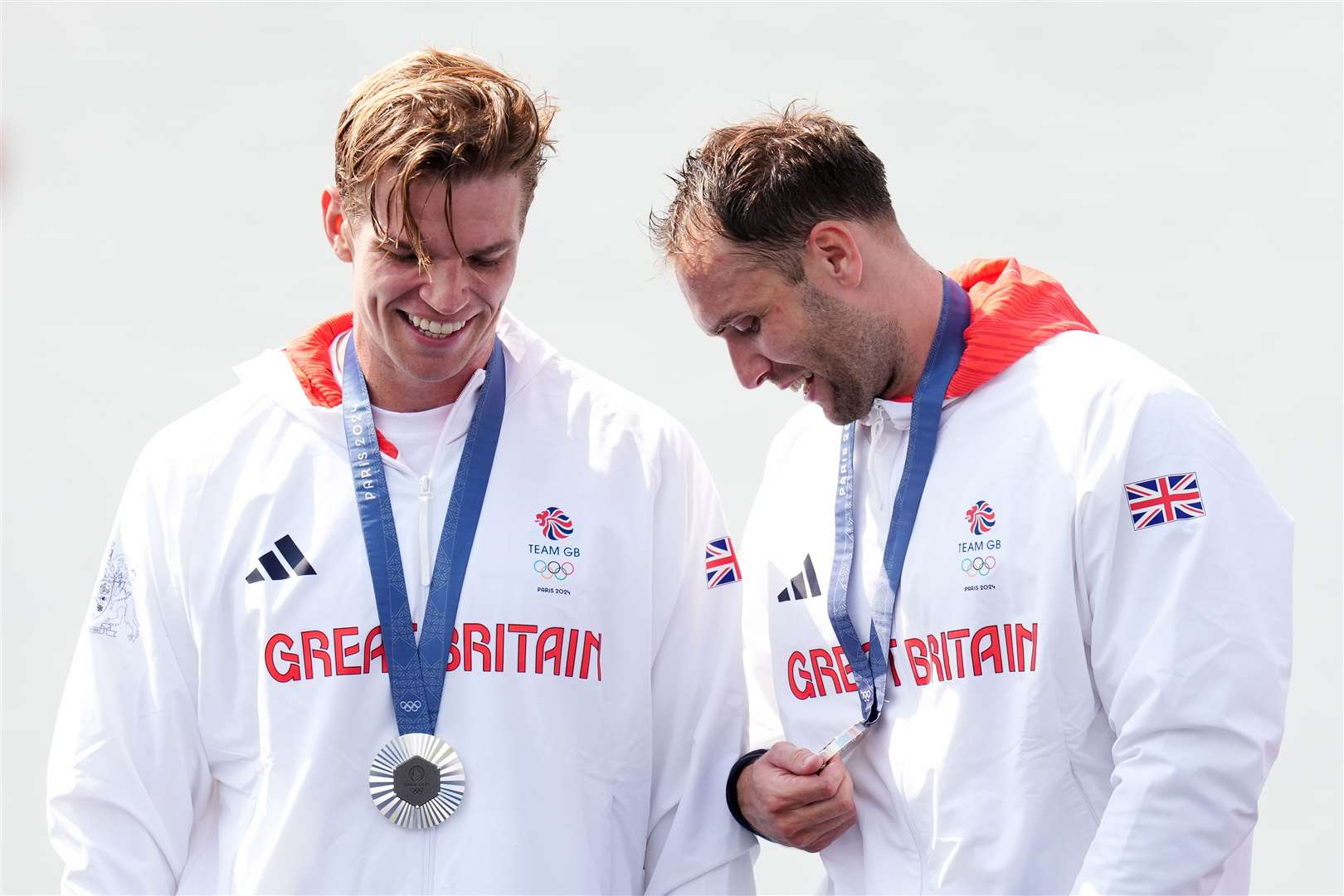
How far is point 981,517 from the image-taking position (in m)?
2.47

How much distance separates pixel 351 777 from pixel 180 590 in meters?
0.44

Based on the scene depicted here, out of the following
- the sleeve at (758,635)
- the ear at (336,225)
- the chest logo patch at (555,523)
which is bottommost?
the sleeve at (758,635)

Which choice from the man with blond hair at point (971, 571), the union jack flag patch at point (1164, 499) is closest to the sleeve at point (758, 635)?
the man with blond hair at point (971, 571)

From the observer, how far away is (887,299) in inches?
103

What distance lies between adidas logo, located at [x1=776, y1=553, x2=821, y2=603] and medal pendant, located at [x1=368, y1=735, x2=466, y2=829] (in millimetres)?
654

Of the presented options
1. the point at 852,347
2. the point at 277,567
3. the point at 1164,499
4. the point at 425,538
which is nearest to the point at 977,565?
the point at 1164,499

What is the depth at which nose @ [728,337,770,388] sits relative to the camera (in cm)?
267

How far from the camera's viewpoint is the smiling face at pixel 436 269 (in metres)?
2.50

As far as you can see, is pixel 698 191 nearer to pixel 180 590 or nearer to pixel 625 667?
pixel 625 667

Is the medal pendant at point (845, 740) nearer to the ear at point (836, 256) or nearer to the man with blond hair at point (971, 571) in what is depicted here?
the man with blond hair at point (971, 571)

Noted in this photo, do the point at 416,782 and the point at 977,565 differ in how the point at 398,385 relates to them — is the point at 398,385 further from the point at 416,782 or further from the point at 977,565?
the point at 977,565

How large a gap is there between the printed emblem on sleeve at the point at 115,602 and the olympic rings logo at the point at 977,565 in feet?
4.59

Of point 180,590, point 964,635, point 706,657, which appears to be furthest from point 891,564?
point 180,590

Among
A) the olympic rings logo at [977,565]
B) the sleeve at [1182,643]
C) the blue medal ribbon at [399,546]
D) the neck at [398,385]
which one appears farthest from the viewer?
the neck at [398,385]
